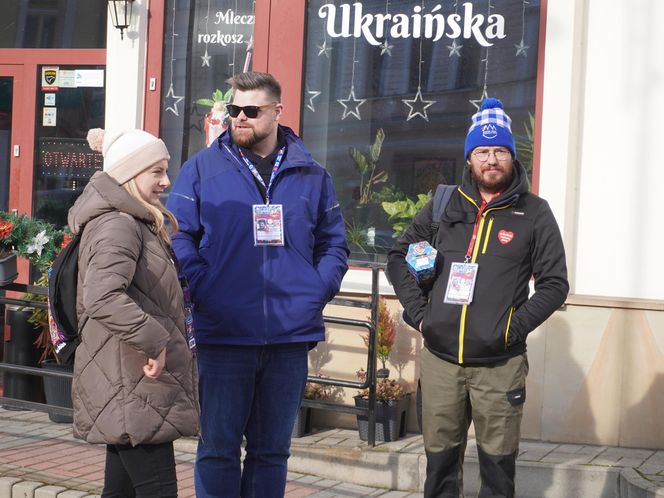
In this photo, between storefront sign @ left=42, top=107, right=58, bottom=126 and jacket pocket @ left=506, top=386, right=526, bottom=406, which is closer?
jacket pocket @ left=506, top=386, right=526, bottom=406

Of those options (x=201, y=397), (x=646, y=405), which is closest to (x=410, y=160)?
(x=646, y=405)

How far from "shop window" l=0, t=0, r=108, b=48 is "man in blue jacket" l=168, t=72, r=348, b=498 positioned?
432cm

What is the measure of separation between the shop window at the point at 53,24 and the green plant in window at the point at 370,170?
2341 millimetres

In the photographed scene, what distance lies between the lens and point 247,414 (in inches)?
177

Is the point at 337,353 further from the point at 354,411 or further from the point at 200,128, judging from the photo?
the point at 200,128

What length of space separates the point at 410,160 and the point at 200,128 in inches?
62.3

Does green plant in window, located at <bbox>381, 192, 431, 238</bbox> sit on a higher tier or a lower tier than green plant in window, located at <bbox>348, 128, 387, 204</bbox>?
lower

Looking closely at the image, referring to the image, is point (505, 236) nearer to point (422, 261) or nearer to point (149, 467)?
point (422, 261)

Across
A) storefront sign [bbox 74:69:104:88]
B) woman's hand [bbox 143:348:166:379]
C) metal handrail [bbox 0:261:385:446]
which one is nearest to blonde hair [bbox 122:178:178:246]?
woman's hand [bbox 143:348:166:379]

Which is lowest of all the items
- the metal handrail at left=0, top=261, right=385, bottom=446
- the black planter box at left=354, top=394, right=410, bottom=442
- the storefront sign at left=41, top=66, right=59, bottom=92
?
the black planter box at left=354, top=394, right=410, bottom=442

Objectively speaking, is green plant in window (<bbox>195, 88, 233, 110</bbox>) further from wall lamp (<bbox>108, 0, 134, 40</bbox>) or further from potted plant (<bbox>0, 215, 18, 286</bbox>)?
potted plant (<bbox>0, 215, 18, 286</bbox>)

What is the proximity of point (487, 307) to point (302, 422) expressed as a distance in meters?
2.51

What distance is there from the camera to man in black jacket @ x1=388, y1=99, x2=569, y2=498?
474 cm

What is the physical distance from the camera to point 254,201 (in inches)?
177
